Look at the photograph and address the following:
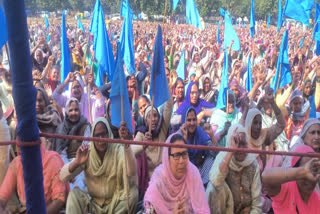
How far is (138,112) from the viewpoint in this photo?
4500 mm

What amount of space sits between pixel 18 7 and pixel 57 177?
1.60 m

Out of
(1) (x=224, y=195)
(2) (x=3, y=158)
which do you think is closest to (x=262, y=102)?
(1) (x=224, y=195)

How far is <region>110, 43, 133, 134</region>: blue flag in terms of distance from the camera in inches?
109

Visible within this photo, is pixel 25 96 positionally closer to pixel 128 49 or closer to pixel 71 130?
pixel 71 130

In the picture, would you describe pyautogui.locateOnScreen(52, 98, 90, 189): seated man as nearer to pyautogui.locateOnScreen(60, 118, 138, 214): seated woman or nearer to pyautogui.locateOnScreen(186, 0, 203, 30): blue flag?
pyautogui.locateOnScreen(60, 118, 138, 214): seated woman

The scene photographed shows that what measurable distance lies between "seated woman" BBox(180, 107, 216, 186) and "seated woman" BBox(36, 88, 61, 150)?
52.3 inches

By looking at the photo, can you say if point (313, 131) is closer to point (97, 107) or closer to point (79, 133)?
point (79, 133)

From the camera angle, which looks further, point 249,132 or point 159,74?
point 249,132

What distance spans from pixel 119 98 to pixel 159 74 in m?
0.49

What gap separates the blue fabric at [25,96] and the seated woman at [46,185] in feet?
3.78

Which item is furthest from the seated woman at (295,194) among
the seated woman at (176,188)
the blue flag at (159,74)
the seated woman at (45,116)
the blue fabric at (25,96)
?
the seated woman at (45,116)

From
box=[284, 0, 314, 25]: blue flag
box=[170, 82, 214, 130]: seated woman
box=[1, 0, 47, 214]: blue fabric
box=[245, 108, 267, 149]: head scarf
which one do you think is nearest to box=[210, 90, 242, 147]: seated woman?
box=[170, 82, 214, 130]: seated woman

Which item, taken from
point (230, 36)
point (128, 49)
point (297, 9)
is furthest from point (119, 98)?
point (297, 9)

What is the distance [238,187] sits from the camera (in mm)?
2848
